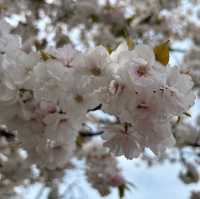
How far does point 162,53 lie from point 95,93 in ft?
0.80

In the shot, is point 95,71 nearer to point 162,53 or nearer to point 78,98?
point 78,98

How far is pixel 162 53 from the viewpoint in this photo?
4.65 feet

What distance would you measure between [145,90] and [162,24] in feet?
14.5

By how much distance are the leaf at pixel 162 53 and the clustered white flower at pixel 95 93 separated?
30mm

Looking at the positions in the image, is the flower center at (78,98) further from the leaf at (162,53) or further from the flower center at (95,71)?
the leaf at (162,53)

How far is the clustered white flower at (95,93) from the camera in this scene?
52.0 inches

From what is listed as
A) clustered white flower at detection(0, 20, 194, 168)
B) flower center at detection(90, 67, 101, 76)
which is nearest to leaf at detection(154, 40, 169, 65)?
clustered white flower at detection(0, 20, 194, 168)

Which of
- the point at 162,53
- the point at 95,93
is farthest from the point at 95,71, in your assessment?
the point at 162,53

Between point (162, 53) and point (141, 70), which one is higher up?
point (162, 53)

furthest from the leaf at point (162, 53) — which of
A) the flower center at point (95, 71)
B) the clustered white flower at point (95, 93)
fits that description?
the flower center at point (95, 71)

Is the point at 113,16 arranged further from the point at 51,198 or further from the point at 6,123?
the point at 6,123

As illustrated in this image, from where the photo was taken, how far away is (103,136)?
162 centimetres

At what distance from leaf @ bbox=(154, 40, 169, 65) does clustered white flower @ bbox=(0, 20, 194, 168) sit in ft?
0.10

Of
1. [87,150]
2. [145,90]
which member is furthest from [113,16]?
[145,90]
